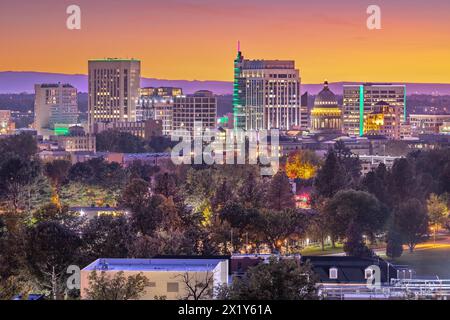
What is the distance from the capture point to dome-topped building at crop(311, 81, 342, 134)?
115225mm

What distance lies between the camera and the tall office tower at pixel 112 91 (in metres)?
123

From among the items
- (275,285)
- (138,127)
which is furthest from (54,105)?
(275,285)

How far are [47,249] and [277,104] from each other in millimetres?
100826

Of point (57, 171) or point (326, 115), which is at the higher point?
point (326, 115)

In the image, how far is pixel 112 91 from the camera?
12400 cm

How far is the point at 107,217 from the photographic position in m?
28.8

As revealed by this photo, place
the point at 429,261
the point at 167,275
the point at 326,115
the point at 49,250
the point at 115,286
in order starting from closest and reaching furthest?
the point at 115,286 → the point at 167,275 → the point at 49,250 → the point at 429,261 → the point at 326,115

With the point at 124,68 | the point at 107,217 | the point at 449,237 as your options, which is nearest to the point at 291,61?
the point at 124,68

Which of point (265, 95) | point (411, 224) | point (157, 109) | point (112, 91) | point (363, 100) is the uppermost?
point (112, 91)

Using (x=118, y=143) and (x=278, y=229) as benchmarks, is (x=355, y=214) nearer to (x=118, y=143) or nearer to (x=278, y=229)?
(x=278, y=229)

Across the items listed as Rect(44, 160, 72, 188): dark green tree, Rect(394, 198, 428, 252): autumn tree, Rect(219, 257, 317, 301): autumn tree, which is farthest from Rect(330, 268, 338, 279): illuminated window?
Rect(44, 160, 72, 188): dark green tree

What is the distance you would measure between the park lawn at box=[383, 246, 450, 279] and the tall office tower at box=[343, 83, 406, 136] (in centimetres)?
8432

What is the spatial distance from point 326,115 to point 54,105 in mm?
33224

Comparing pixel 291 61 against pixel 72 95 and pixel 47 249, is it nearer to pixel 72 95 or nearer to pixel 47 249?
pixel 72 95
